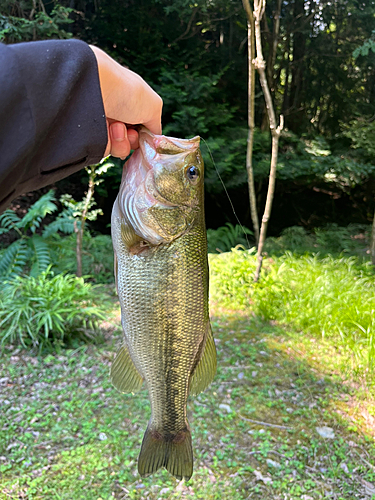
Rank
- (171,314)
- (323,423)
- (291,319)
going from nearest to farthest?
1. (171,314)
2. (323,423)
3. (291,319)

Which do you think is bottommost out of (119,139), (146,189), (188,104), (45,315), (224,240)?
(224,240)

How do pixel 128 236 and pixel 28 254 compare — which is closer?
pixel 128 236

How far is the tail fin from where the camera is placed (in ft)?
4.72

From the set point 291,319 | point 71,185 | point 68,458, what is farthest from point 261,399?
point 71,185

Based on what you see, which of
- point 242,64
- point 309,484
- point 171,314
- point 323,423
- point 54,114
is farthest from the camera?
point 242,64

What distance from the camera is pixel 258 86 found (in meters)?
9.20

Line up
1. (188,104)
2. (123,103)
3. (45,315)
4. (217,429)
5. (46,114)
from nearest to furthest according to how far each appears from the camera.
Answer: (46,114) → (123,103) → (217,429) → (45,315) → (188,104)

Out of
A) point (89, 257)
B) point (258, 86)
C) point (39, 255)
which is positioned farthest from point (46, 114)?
point (258, 86)

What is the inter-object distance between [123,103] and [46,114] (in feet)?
1.00

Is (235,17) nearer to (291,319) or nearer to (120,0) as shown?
(120,0)

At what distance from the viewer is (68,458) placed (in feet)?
9.59

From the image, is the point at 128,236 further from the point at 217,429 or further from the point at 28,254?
the point at 28,254

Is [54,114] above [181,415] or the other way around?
above

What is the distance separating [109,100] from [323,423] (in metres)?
3.19
